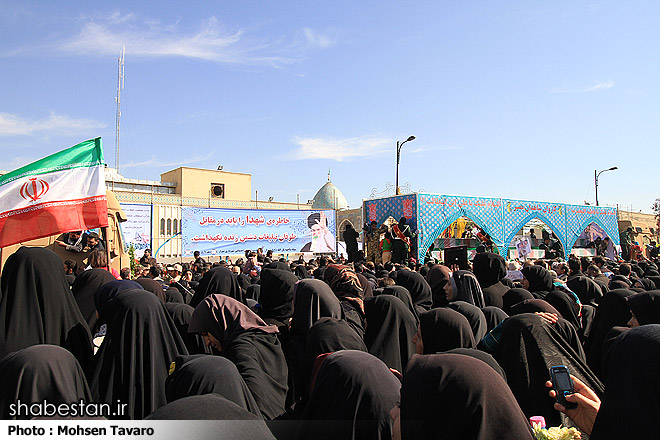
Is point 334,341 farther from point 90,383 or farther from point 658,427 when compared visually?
point 658,427

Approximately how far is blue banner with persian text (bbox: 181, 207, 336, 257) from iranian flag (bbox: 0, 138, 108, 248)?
8602 millimetres

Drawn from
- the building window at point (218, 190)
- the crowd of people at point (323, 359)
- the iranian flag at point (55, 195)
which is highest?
the building window at point (218, 190)

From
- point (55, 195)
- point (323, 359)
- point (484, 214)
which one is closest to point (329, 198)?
point (484, 214)

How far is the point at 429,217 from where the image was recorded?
14320 mm

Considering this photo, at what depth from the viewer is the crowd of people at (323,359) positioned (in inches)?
51.5

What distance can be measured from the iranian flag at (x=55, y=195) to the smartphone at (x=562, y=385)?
14.7 ft

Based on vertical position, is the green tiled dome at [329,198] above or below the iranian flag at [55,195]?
above

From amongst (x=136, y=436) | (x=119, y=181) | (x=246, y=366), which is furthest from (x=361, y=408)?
(x=119, y=181)

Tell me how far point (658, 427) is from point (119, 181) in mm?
36429

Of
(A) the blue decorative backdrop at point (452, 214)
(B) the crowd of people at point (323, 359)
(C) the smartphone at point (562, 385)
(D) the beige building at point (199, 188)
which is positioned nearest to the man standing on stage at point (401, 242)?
(A) the blue decorative backdrop at point (452, 214)

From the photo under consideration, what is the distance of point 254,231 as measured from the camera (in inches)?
602

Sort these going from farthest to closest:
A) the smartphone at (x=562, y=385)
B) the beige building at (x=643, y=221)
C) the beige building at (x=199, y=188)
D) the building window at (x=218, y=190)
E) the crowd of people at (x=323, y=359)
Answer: the building window at (x=218, y=190) < the beige building at (x=643, y=221) < the beige building at (x=199, y=188) < the smartphone at (x=562, y=385) < the crowd of people at (x=323, y=359)

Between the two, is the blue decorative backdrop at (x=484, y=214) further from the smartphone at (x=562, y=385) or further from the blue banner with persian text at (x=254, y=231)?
the smartphone at (x=562, y=385)

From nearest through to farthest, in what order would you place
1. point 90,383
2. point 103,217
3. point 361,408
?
point 361,408 → point 90,383 → point 103,217
